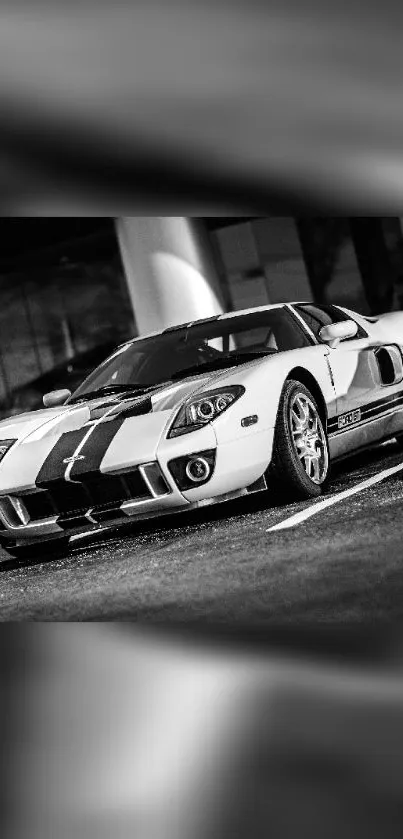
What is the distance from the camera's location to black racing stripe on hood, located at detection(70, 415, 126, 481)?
5730 mm

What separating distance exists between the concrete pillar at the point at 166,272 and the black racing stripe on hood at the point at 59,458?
865 cm

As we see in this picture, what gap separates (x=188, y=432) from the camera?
5703 millimetres

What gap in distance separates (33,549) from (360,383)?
6.74 feet

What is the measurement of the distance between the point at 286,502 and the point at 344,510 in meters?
0.62

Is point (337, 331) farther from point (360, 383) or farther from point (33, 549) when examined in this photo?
point (33, 549)

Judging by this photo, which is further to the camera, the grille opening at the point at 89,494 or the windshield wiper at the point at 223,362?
the windshield wiper at the point at 223,362

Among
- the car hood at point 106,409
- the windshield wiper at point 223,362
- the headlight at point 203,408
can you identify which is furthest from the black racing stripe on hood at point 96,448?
the windshield wiper at point 223,362

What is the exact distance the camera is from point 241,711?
2723 mm

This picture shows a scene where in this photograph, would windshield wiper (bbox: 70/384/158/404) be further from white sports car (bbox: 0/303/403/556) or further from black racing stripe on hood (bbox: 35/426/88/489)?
black racing stripe on hood (bbox: 35/426/88/489)

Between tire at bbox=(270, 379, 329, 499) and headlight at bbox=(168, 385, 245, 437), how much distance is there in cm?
29

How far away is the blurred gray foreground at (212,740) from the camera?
222 centimetres

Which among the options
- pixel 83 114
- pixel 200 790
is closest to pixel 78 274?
pixel 83 114

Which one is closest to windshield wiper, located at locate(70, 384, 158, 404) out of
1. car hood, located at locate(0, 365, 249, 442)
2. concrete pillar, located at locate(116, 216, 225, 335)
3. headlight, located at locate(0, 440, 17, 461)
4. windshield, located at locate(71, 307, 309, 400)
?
windshield, located at locate(71, 307, 309, 400)

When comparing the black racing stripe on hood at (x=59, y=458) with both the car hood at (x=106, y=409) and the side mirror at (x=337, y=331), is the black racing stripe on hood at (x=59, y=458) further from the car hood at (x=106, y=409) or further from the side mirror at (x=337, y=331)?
the side mirror at (x=337, y=331)
